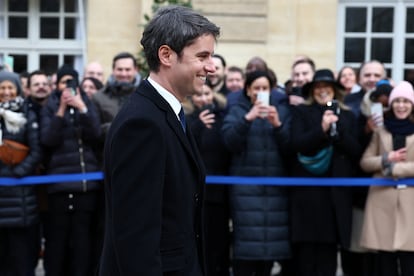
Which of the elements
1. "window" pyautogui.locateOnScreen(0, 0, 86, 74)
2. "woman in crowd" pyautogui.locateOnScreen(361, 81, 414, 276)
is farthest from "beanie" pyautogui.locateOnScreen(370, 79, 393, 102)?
"window" pyautogui.locateOnScreen(0, 0, 86, 74)

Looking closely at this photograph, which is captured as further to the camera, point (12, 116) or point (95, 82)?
point (95, 82)

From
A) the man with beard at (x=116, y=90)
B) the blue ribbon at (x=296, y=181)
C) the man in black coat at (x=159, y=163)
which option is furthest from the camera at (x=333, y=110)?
the man in black coat at (x=159, y=163)

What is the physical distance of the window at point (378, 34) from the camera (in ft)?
43.2

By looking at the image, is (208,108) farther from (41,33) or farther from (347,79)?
(41,33)

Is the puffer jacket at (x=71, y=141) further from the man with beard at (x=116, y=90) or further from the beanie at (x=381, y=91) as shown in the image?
the beanie at (x=381, y=91)

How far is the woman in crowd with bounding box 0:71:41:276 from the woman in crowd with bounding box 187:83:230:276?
4.66 feet

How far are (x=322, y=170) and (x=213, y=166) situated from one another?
3.21 ft

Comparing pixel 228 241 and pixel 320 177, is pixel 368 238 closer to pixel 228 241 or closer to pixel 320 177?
pixel 320 177

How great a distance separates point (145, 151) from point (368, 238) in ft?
14.1

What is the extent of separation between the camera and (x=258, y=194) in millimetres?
7035

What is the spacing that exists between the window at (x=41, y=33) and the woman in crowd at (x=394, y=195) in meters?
7.20

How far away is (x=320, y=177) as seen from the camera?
7137mm

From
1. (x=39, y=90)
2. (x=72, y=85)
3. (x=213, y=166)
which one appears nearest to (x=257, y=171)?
(x=213, y=166)

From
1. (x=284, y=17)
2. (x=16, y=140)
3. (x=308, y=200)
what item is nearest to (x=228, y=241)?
(x=308, y=200)
